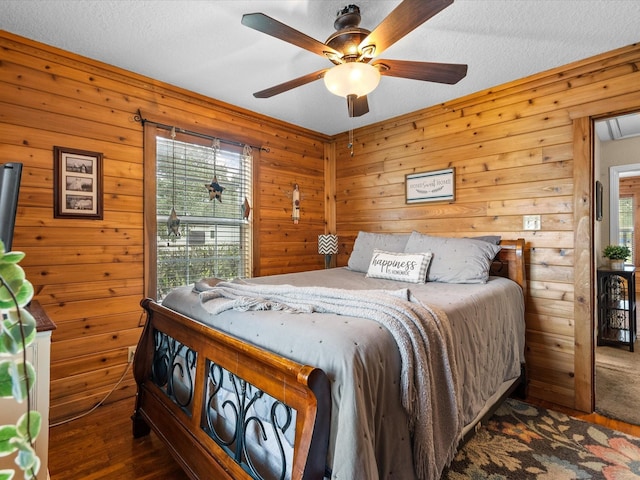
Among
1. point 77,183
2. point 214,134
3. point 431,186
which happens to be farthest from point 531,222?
point 77,183

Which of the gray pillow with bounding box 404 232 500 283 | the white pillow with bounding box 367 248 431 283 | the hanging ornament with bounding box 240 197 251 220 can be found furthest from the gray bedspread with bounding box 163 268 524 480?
the hanging ornament with bounding box 240 197 251 220

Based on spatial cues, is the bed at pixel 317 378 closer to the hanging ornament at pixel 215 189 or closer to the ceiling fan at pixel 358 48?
the ceiling fan at pixel 358 48

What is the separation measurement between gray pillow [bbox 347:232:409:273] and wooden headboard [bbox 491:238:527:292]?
73 centimetres

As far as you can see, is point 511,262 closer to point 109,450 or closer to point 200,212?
point 200,212

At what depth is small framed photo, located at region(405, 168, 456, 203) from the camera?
3027 millimetres

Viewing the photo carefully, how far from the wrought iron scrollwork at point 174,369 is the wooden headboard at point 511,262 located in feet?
7.33

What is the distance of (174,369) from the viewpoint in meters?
1.81

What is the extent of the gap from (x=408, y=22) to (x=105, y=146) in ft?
7.11

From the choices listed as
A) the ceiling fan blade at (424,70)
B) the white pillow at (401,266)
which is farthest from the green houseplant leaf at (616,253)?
the ceiling fan blade at (424,70)

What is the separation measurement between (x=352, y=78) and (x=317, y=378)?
1.36 meters

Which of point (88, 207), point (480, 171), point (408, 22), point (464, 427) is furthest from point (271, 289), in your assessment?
point (480, 171)

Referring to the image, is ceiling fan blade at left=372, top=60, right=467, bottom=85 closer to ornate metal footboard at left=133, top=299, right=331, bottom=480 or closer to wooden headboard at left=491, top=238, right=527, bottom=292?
wooden headboard at left=491, top=238, right=527, bottom=292

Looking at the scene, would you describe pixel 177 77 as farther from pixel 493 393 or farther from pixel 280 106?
pixel 493 393

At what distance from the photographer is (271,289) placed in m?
1.75
